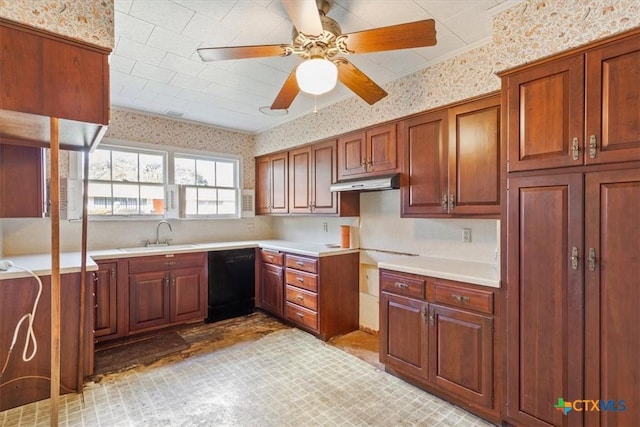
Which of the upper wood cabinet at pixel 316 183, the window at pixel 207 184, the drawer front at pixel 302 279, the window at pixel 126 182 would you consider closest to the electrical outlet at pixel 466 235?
the upper wood cabinet at pixel 316 183

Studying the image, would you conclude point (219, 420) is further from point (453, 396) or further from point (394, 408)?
point (453, 396)

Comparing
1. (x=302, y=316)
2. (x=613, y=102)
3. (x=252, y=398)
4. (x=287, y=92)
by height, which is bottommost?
(x=252, y=398)

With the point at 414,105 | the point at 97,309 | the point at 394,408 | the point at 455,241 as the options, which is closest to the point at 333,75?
the point at 414,105

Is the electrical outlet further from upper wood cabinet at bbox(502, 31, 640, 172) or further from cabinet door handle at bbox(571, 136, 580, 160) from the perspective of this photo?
cabinet door handle at bbox(571, 136, 580, 160)

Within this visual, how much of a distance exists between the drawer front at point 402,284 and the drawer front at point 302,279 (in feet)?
2.94

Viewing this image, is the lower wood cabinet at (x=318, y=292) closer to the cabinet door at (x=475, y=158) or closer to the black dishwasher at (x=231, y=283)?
the black dishwasher at (x=231, y=283)

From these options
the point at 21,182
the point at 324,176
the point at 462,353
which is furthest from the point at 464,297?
the point at 21,182

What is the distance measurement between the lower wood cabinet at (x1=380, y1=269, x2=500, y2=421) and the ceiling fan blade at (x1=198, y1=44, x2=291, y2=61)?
1.80 meters

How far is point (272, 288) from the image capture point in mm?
3914

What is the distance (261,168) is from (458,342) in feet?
11.6

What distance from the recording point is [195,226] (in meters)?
4.25

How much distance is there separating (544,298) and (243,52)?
2187mm

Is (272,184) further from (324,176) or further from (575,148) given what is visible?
(575,148)

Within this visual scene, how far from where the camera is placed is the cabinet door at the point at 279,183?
4.21 metres
